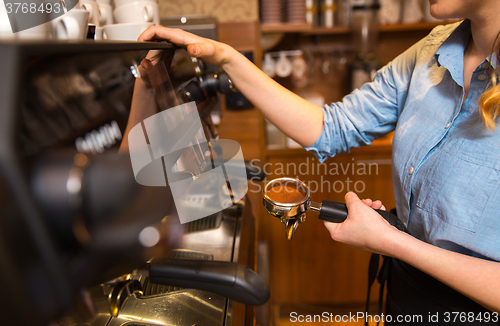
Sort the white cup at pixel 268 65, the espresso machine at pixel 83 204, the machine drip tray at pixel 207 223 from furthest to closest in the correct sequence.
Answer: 1. the white cup at pixel 268 65
2. the machine drip tray at pixel 207 223
3. the espresso machine at pixel 83 204

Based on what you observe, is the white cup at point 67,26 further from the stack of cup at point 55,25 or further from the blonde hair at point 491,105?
the blonde hair at point 491,105

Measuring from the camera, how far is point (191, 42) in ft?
2.08

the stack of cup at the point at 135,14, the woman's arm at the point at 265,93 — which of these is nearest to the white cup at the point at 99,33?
the stack of cup at the point at 135,14

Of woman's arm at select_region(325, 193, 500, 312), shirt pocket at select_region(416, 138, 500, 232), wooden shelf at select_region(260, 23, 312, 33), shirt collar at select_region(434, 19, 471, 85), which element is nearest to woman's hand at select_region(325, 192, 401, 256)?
woman's arm at select_region(325, 193, 500, 312)

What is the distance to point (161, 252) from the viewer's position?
1.55ft

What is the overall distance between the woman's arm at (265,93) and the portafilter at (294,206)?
217 millimetres

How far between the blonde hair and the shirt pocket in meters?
0.04

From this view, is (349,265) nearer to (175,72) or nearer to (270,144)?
(270,144)

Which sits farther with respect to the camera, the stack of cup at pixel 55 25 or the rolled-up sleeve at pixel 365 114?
the rolled-up sleeve at pixel 365 114

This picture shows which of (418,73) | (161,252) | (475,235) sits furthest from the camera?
A: (418,73)

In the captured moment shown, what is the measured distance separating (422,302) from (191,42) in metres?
0.77

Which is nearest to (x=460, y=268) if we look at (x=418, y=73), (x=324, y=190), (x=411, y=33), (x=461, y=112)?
(x=461, y=112)

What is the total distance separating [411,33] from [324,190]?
3.57 feet

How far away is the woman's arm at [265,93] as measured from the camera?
697mm
